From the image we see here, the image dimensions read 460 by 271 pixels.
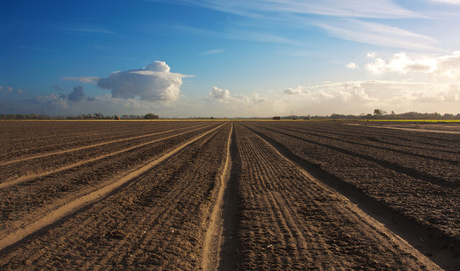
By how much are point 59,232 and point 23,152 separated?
11839 mm

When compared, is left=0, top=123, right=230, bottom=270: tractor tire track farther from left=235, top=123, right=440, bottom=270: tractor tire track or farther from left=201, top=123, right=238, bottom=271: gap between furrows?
left=235, top=123, right=440, bottom=270: tractor tire track

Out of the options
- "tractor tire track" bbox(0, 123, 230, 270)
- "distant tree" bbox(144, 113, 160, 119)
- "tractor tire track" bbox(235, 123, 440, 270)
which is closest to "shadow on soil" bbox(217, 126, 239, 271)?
"tractor tire track" bbox(235, 123, 440, 270)

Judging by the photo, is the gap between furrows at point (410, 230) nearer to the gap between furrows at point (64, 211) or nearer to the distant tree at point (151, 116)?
the gap between furrows at point (64, 211)

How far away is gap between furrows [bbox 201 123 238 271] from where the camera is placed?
327 cm

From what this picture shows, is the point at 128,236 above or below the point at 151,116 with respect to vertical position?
below

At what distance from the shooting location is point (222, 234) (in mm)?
4105

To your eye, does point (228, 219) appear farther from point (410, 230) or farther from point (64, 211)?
point (64, 211)

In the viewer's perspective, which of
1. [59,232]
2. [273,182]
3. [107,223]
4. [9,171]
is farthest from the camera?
[9,171]

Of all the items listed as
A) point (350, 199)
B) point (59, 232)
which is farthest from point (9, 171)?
point (350, 199)

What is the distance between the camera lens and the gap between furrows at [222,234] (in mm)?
3269

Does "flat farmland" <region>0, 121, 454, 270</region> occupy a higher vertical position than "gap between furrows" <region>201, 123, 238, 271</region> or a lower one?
higher

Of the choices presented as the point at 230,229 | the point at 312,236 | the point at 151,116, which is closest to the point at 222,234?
the point at 230,229

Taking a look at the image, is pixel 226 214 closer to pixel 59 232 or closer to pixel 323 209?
pixel 323 209

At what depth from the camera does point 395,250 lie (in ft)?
11.5
